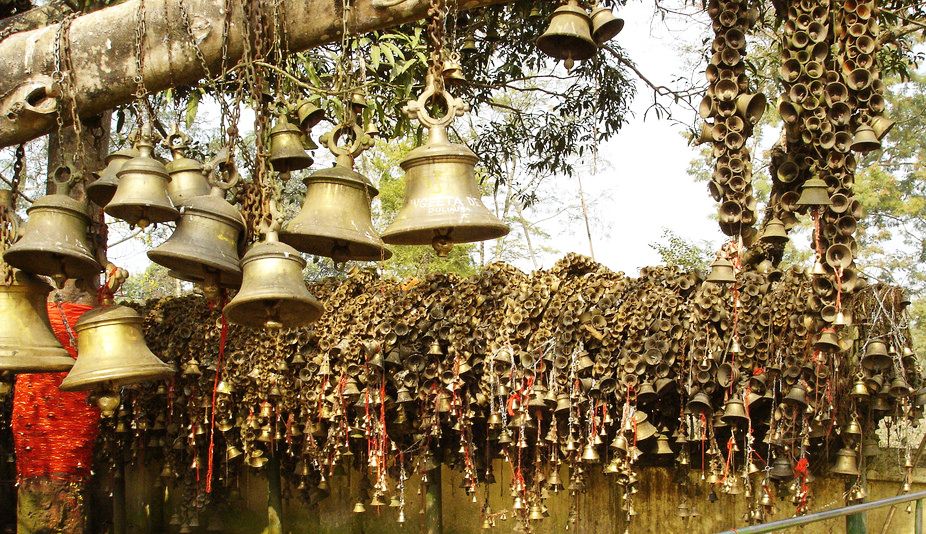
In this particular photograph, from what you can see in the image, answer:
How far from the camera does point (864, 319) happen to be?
5547 millimetres

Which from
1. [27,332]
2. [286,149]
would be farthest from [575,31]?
[27,332]

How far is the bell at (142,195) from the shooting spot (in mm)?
4020

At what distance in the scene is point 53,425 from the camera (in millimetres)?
6762

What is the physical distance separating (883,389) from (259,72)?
3911 mm

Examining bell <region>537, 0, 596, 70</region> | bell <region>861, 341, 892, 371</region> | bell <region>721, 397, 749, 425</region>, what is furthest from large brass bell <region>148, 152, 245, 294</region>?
bell <region>861, 341, 892, 371</region>

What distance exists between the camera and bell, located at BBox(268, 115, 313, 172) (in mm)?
4688

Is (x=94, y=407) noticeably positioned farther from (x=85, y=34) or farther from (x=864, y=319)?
(x=864, y=319)

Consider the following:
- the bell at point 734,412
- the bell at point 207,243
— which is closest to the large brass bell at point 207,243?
the bell at point 207,243

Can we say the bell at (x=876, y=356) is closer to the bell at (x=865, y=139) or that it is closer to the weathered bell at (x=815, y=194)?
the weathered bell at (x=815, y=194)

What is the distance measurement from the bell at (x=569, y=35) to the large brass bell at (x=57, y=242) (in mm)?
2306

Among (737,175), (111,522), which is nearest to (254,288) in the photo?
(737,175)

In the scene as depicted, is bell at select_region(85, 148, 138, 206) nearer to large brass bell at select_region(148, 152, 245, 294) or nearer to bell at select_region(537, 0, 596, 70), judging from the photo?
large brass bell at select_region(148, 152, 245, 294)

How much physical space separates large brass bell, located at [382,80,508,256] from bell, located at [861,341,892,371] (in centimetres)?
268

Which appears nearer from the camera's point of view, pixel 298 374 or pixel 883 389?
pixel 883 389
